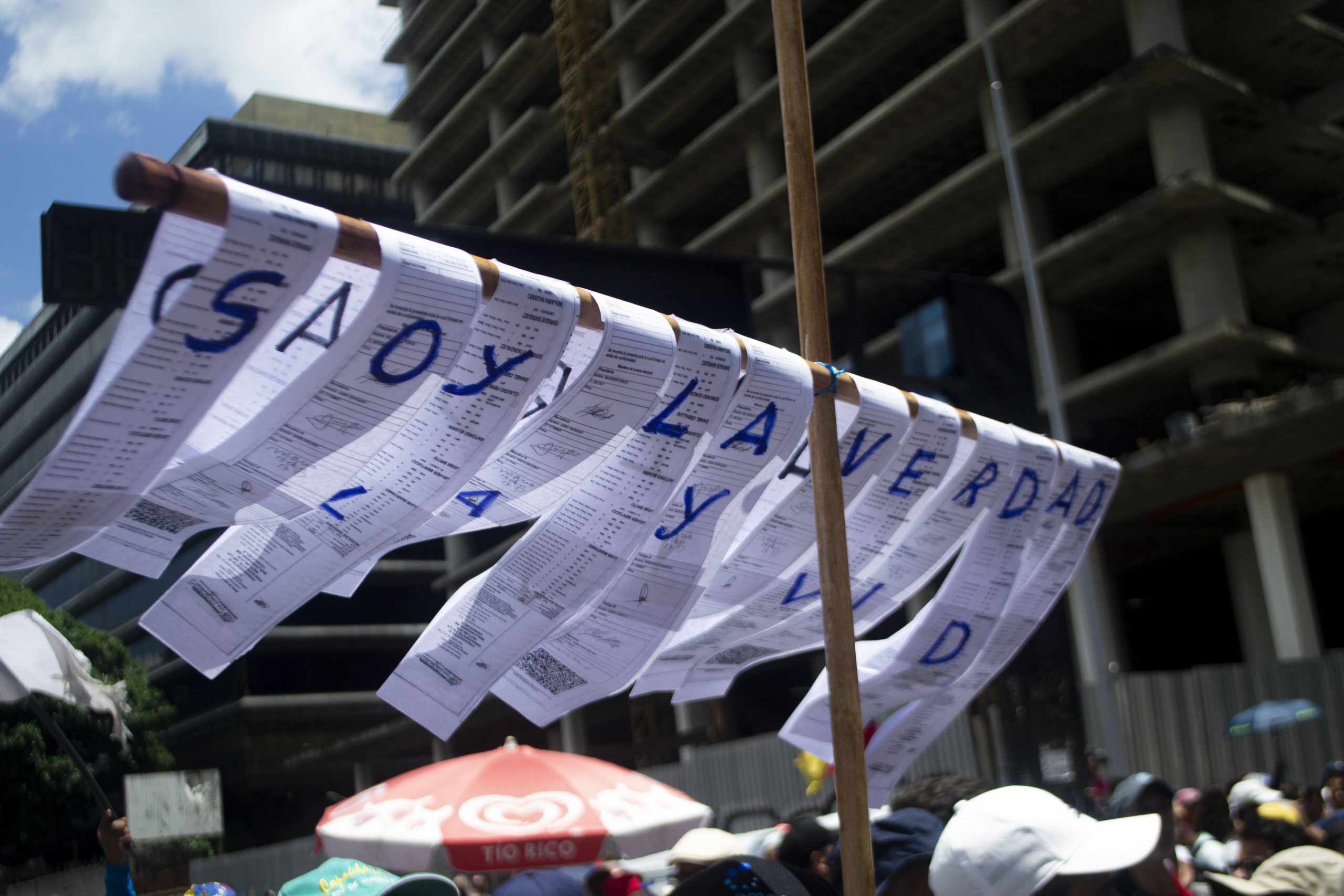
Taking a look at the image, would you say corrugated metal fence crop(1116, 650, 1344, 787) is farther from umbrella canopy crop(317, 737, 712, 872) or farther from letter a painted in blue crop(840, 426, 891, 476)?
letter a painted in blue crop(840, 426, 891, 476)

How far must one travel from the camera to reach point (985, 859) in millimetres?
2350

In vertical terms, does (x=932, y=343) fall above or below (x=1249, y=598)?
below

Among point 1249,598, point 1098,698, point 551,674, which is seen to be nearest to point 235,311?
point 551,674

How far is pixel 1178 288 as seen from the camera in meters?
25.8

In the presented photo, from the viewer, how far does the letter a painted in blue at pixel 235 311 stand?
1985mm

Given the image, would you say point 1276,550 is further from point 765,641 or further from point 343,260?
point 343,260

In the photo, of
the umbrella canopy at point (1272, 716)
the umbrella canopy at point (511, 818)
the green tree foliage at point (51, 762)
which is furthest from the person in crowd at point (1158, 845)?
the umbrella canopy at point (1272, 716)

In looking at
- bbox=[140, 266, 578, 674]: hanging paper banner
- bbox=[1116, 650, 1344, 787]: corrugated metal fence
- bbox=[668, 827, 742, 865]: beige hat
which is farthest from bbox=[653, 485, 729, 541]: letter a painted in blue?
bbox=[1116, 650, 1344, 787]: corrugated metal fence

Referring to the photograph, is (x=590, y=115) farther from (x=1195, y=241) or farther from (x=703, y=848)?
(x=703, y=848)

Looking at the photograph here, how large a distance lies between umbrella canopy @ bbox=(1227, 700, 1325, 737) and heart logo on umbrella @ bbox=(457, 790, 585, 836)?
930cm

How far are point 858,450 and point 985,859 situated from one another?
1.31 metres

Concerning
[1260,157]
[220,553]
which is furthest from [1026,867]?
[1260,157]

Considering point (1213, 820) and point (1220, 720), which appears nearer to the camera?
point (1213, 820)

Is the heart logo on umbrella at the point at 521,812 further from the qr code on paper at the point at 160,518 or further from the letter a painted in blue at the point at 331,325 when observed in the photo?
the letter a painted in blue at the point at 331,325
